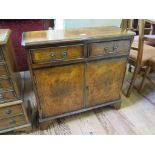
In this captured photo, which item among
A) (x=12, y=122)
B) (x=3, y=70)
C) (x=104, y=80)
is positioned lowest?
(x=12, y=122)

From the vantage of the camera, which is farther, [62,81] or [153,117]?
[153,117]

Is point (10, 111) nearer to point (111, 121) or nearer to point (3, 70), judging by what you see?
point (3, 70)

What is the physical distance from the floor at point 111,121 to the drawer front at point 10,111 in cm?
27

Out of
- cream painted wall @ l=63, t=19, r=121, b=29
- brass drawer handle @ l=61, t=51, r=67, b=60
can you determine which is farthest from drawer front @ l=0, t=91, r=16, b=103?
cream painted wall @ l=63, t=19, r=121, b=29

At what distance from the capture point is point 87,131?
1481mm

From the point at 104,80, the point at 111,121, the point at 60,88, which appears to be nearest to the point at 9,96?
the point at 60,88

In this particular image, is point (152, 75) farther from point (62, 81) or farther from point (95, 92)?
point (62, 81)

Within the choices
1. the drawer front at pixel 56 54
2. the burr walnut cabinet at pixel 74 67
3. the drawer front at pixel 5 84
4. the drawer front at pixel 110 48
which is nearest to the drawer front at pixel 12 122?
the burr walnut cabinet at pixel 74 67

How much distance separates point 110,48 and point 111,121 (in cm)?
76

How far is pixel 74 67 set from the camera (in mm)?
1276
